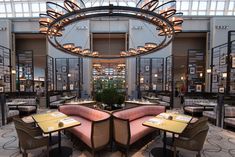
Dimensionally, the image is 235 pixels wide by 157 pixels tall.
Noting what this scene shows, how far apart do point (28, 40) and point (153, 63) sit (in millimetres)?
12255

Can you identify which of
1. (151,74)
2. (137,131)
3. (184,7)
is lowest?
(137,131)

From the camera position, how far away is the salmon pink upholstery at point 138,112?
13.1 ft

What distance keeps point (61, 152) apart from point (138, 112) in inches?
92.7

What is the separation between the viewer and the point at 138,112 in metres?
4.81

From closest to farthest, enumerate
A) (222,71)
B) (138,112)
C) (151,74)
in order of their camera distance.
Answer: (138,112) → (222,71) → (151,74)

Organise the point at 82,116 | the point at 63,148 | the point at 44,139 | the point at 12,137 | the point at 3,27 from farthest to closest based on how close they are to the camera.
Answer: the point at 3,27 → the point at 82,116 → the point at 12,137 → the point at 63,148 → the point at 44,139

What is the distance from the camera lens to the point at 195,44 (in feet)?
50.0

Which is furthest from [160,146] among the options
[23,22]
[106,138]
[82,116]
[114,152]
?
[23,22]

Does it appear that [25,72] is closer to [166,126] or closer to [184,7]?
[166,126]

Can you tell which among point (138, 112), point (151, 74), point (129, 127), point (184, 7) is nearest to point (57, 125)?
point (129, 127)

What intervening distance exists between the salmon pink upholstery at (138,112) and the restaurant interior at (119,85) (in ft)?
0.11

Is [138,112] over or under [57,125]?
under

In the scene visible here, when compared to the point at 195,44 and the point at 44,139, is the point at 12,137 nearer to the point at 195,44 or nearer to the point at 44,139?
the point at 44,139

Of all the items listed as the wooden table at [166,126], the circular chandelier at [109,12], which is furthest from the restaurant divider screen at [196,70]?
the wooden table at [166,126]
